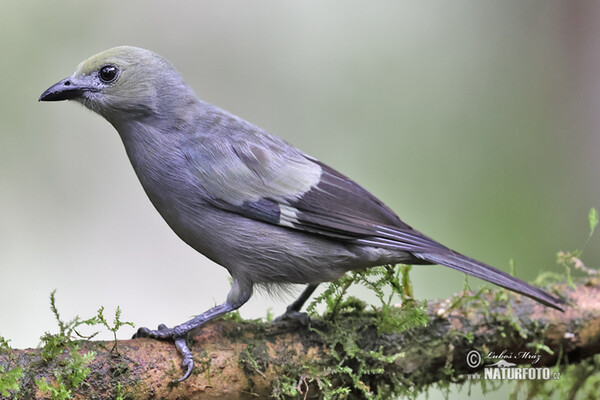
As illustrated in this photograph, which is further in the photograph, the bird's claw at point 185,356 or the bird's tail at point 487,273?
the bird's tail at point 487,273

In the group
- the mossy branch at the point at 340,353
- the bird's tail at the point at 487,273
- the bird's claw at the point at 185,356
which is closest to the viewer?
the mossy branch at the point at 340,353

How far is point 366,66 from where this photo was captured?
6.38 meters

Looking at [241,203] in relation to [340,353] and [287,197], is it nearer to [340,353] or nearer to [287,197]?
[287,197]

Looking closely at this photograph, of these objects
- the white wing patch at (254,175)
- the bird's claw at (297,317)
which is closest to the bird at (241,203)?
the white wing patch at (254,175)

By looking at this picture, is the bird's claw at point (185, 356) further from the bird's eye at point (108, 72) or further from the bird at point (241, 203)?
the bird's eye at point (108, 72)

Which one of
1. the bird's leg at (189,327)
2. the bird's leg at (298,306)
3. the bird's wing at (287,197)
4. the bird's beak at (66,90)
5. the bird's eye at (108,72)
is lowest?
the bird's leg at (189,327)

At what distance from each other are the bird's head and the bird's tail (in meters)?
1.56

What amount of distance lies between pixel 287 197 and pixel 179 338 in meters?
0.84

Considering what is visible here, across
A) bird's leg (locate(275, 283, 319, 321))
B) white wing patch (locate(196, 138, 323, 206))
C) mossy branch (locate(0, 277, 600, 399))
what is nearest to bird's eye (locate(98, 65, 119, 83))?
white wing patch (locate(196, 138, 323, 206))

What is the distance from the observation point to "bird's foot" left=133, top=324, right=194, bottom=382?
2750 millimetres

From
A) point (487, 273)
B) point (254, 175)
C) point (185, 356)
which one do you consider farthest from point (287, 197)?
point (487, 273)

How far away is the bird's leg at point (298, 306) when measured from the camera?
10.6 ft

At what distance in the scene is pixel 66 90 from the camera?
121 inches

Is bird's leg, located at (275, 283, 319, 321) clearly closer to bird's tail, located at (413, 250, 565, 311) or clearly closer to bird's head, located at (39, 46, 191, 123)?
bird's tail, located at (413, 250, 565, 311)
